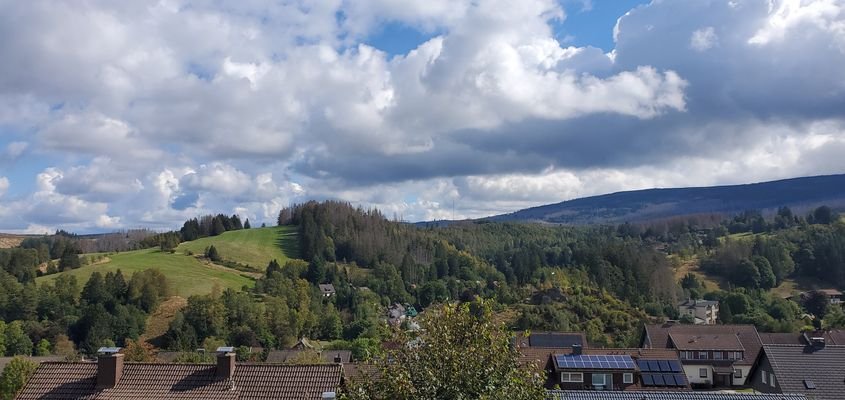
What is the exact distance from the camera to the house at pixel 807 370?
39.5 meters

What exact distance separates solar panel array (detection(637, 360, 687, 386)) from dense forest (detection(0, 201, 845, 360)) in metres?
14.6

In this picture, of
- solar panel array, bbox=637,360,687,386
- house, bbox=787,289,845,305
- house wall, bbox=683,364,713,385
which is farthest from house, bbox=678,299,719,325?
solar panel array, bbox=637,360,687,386

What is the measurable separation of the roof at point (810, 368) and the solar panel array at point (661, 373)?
30.3ft

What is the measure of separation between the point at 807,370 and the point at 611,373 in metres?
13.7

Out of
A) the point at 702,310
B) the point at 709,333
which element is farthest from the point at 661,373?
the point at 702,310

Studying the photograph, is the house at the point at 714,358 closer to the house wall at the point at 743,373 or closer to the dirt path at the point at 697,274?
the house wall at the point at 743,373

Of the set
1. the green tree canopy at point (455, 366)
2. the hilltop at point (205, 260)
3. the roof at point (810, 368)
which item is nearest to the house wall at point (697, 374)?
the roof at point (810, 368)

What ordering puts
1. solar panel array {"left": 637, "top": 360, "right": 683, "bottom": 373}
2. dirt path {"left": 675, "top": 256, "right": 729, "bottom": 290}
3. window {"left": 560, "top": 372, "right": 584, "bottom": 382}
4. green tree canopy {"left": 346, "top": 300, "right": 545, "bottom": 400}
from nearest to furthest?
green tree canopy {"left": 346, "top": 300, "right": 545, "bottom": 400} < window {"left": 560, "top": 372, "right": 584, "bottom": 382} < solar panel array {"left": 637, "top": 360, "right": 683, "bottom": 373} < dirt path {"left": 675, "top": 256, "right": 729, "bottom": 290}

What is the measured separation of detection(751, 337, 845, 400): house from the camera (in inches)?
1555

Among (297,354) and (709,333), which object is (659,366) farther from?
(297,354)

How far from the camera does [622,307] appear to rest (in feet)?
365

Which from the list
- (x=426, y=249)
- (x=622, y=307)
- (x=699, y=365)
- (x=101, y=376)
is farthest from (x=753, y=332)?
(x=426, y=249)

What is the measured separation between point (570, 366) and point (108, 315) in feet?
246

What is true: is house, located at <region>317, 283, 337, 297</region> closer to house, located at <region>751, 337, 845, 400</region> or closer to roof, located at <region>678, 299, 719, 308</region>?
roof, located at <region>678, 299, 719, 308</region>
